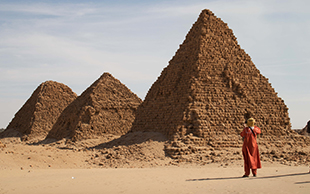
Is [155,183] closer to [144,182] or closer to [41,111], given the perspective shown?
[144,182]

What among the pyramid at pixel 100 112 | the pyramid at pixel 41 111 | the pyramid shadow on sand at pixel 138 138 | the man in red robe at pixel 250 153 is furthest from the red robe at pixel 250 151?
the pyramid at pixel 41 111

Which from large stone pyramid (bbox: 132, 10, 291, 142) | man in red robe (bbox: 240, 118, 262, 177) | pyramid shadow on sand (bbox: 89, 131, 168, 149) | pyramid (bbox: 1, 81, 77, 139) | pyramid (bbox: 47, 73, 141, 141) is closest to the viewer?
man in red robe (bbox: 240, 118, 262, 177)

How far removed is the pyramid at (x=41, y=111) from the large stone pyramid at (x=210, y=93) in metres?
18.8

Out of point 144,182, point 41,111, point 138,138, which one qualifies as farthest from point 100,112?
point 144,182

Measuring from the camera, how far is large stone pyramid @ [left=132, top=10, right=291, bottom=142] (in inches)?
730

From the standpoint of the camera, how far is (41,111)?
38.1 m

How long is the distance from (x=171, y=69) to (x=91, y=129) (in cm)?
1135

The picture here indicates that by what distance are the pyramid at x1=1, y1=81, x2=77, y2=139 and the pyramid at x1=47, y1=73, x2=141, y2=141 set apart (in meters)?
5.33

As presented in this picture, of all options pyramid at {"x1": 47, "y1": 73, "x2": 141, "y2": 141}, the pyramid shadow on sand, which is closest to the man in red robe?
the pyramid shadow on sand

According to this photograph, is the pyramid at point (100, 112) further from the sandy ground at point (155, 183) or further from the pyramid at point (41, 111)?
the sandy ground at point (155, 183)

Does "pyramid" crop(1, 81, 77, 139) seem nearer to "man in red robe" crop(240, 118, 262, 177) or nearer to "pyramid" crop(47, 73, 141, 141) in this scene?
"pyramid" crop(47, 73, 141, 141)

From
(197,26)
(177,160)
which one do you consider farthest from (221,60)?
(177,160)

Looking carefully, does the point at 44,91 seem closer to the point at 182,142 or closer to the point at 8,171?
the point at 182,142

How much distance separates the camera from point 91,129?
2984cm
